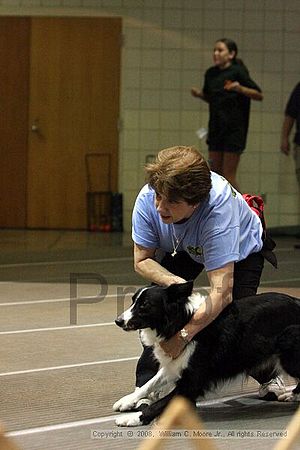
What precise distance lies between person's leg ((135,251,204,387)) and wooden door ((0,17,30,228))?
28.0 feet

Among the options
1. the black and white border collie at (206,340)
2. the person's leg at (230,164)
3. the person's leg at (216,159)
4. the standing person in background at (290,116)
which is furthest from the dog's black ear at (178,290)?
the standing person in background at (290,116)

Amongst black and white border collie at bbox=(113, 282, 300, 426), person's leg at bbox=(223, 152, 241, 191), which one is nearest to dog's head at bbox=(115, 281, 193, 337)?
black and white border collie at bbox=(113, 282, 300, 426)

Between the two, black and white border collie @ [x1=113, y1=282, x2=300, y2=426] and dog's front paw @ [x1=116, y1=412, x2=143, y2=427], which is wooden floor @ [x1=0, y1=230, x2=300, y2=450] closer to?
dog's front paw @ [x1=116, y1=412, x2=143, y2=427]

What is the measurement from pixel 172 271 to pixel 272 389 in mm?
811

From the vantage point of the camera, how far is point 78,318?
7.71 meters

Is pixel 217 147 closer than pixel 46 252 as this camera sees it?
No

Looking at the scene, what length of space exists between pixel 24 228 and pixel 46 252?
2482 mm

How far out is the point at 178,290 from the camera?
489 cm

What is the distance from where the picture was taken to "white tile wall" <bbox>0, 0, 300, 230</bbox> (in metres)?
13.3

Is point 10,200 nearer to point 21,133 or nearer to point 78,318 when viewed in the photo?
point 21,133

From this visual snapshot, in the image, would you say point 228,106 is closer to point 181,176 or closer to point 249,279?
point 249,279

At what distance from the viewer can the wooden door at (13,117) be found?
13516mm

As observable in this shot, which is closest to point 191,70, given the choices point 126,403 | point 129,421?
point 126,403

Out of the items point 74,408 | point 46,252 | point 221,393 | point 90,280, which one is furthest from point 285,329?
point 46,252
